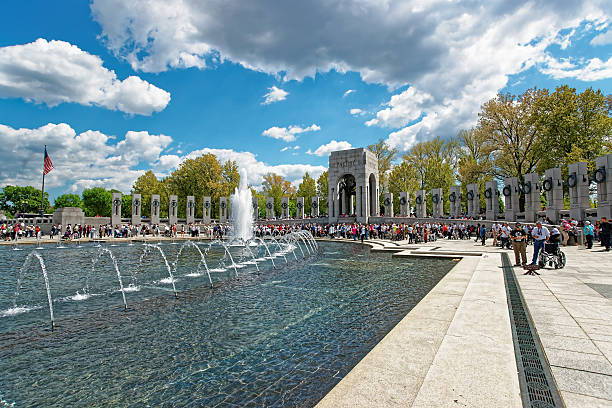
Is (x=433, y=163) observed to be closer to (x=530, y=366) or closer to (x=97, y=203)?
(x=530, y=366)

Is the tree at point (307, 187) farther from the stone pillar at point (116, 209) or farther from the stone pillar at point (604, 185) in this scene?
the stone pillar at point (604, 185)

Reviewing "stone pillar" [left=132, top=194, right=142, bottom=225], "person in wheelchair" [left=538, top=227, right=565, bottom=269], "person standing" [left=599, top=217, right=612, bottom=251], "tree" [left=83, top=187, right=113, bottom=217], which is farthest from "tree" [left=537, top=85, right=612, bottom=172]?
"tree" [left=83, top=187, right=113, bottom=217]

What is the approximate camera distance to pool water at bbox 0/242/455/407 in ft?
14.1

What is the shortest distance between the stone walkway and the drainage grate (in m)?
0.10

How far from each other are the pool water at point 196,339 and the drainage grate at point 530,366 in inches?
85.6

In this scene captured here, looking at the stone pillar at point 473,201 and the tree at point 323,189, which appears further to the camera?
the tree at point 323,189

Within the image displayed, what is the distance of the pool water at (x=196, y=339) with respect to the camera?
14.1 feet

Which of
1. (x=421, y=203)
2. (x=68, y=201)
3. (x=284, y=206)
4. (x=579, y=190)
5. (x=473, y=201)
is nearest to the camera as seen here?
(x=579, y=190)

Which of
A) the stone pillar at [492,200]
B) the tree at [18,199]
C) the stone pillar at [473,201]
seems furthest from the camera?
the tree at [18,199]

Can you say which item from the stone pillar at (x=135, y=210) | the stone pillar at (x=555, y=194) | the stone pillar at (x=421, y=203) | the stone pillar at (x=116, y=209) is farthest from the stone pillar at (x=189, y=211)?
the stone pillar at (x=555, y=194)

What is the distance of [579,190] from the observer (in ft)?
81.9

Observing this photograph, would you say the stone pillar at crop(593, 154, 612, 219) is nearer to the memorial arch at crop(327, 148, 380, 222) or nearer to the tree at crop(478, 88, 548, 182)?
the tree at crop(478, 88, 548, 182)

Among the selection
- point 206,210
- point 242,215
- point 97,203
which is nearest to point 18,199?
point 97,203

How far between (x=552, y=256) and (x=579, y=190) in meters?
18.2
